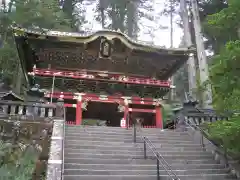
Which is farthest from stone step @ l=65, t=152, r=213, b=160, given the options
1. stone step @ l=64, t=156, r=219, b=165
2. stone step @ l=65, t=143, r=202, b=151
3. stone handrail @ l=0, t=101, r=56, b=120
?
stone handrail @ l=0, t=101, r=56, b=120

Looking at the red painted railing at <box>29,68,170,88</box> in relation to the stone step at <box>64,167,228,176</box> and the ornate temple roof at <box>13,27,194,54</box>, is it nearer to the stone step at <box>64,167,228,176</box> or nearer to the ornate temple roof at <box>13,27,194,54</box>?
the ornate temple roof at <box>13,27,194,54</box>

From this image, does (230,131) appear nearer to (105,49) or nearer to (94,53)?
(105,49)

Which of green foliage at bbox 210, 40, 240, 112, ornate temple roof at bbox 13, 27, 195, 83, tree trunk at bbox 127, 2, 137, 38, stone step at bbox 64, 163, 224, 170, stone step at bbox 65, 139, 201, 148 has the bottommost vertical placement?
stone step at bbox 64, 163, 224, 170

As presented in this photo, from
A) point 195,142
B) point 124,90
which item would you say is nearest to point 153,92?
point 124,90

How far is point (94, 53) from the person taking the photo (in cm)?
1309

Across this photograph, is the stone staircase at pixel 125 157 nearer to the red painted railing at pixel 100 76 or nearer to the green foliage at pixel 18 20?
the red painted railing at pixel 100 76

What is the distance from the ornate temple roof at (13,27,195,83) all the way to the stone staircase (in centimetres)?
502

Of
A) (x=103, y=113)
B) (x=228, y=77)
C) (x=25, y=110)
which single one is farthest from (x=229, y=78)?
(x=103, y=113)

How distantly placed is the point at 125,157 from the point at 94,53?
7.10 meters

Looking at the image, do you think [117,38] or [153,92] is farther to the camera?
[153,92]

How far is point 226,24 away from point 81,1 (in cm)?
2014

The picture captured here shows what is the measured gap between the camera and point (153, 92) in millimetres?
13695

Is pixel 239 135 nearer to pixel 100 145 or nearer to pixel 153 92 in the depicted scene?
pixel 100 145

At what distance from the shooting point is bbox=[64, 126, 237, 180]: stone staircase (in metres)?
6.28
